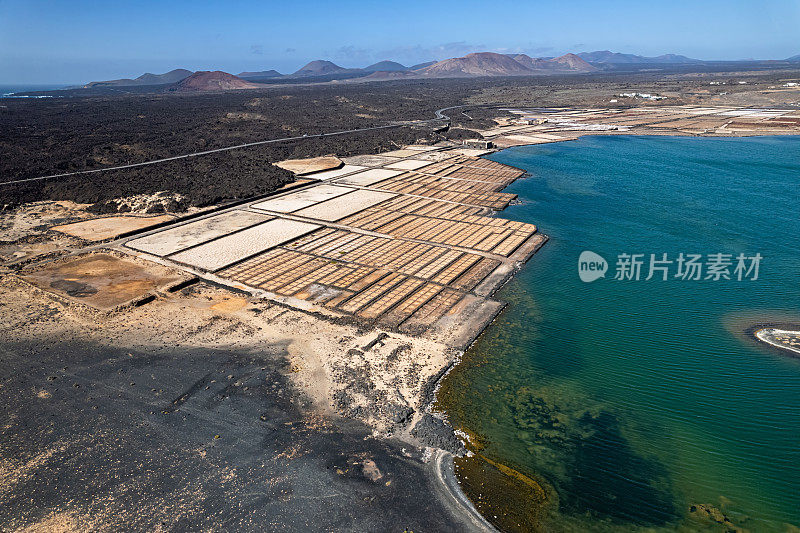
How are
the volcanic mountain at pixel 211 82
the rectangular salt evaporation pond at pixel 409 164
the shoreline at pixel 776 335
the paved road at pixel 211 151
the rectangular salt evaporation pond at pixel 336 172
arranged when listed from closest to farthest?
the shoreline at pixel 776 335 → the paved road at pixel 211 151 → the rectangular salt evaporation pond at pixel 336 172 → the rectangular salt evaporation pond at pixel 409 164 → the volcanic mountain at pixel 211 82

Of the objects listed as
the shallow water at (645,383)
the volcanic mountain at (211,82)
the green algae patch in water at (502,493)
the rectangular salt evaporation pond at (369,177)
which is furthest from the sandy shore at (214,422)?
the volcanic mountain at (211,82)

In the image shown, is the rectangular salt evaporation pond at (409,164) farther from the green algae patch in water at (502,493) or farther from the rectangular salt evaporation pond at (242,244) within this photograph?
the green algae patch in water at (502,493)

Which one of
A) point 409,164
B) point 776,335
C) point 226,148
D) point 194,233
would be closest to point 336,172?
point 409,164

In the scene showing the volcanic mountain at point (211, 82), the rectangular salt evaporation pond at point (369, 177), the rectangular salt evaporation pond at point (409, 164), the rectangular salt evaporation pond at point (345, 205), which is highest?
the volcanic mountain at point (211, 82)

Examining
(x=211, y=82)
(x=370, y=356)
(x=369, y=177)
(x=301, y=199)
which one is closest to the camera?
(x=370, y=356)

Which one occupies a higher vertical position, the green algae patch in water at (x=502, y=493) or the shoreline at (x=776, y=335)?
the shoreline at (x=776, y=335)

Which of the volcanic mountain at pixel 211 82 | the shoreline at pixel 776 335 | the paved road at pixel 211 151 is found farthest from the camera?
the volcanic mountain at pixel 211 82

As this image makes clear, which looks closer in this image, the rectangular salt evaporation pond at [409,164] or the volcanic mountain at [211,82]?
the rectangular salt evaporation pond at [409,164]

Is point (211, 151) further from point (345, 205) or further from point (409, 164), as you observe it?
point (345, 205)
